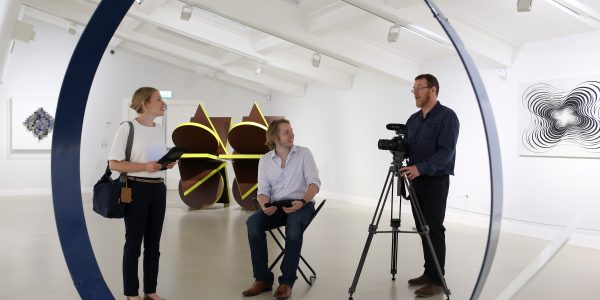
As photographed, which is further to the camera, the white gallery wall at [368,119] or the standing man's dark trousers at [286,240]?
the white gallery wall at [368,119]

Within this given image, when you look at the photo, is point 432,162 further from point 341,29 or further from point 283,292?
point 341,29

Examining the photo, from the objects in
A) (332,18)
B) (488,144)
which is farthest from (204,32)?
(488,144)

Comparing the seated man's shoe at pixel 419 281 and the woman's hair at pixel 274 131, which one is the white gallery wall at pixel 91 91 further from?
the seated man's shoe at pixel 419 281

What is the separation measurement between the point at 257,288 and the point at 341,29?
4.56 m

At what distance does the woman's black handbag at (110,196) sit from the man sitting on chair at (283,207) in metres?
0.93

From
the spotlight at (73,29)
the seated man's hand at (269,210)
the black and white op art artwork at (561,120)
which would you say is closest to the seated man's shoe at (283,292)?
the seated man's hand at (269,210)

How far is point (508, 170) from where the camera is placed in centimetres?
717

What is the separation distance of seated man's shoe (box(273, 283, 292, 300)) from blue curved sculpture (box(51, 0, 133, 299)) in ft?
4.56

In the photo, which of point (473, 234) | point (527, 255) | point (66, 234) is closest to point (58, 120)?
point (66, 234)

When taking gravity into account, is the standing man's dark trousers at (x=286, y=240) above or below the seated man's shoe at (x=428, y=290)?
above

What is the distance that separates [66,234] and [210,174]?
628 cm

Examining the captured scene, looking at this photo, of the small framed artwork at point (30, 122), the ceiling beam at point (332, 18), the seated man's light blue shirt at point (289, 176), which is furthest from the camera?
the small framed artwork at point (30, 122)

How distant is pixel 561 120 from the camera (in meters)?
6.48

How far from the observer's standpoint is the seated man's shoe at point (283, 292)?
3.75m
